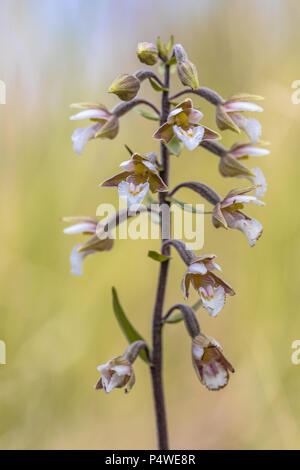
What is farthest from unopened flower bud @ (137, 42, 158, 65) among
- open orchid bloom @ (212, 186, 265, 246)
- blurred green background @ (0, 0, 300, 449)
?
blurred green background @ (0, 0, 300, 449)

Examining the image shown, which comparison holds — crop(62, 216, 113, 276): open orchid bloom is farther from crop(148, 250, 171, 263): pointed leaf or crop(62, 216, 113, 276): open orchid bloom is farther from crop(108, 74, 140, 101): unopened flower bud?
crop(108, 74, 140, 101): unopened flower bud

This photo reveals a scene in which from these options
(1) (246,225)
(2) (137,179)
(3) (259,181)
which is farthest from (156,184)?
(3) (259,181)

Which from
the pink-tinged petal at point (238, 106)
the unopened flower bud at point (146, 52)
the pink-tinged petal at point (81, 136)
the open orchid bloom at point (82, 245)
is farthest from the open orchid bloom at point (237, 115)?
the open orchid bloom at point (82, 245)

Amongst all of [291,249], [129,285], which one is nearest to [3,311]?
[129,285]

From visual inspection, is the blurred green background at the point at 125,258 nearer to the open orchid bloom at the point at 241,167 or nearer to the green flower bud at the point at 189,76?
the open orchid bloom at the point at 241,167

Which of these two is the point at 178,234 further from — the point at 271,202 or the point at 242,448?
the point at 242,448

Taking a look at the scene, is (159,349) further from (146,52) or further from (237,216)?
(146,52)
